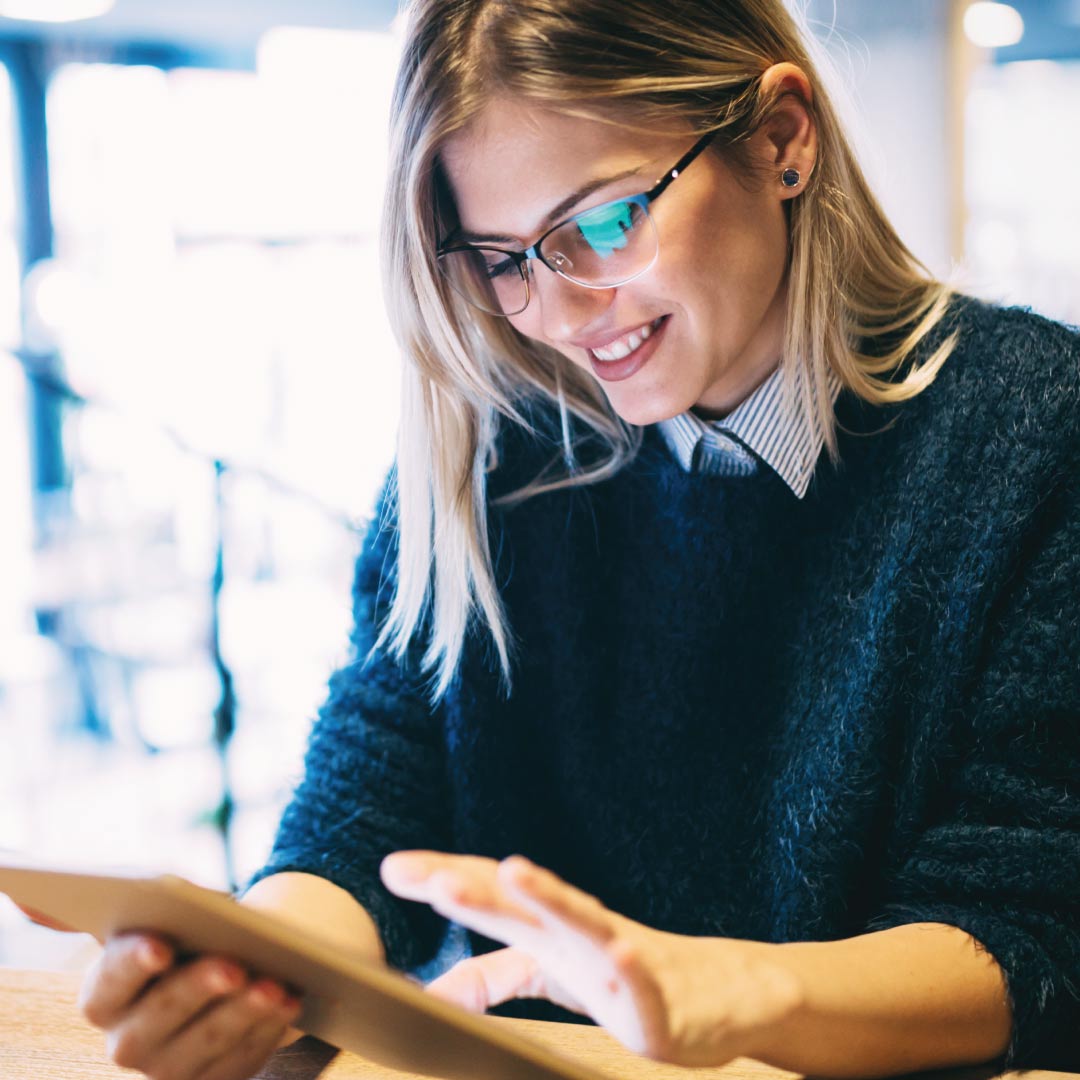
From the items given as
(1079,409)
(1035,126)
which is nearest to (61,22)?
(1035,126)

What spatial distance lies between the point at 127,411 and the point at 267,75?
3963 mm

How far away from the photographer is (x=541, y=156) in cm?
94

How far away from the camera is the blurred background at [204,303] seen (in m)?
3.70

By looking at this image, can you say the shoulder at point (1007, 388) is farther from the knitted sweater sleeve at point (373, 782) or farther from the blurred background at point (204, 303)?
the blurred background at point (204, 303)

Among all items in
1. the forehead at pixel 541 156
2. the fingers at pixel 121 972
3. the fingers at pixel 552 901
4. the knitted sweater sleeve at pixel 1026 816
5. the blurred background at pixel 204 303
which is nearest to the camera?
the fingers at pixel 552 901

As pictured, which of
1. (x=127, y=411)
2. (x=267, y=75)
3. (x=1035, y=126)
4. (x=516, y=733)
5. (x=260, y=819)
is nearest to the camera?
(x=516, y=733)

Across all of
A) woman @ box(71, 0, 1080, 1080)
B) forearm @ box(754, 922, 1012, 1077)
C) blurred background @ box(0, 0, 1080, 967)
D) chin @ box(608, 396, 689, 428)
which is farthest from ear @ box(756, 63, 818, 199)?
blurred background @ box(0, 0, 1080, 967)

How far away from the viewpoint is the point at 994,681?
900 mm

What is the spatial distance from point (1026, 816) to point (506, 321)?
655mm

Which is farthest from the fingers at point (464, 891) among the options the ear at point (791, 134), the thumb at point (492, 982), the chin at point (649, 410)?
the ear at point (791, 134)

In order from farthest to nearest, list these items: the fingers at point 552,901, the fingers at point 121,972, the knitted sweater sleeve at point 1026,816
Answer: the knitted sweater sleeve at point 1026,816 < the fingers at point 121,972 < the fingers at point 552,901

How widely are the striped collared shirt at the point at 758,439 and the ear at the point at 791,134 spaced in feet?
0.59

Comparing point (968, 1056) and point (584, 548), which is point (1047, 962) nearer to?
point (968, 1056)

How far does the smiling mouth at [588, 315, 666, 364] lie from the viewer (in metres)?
1.01
